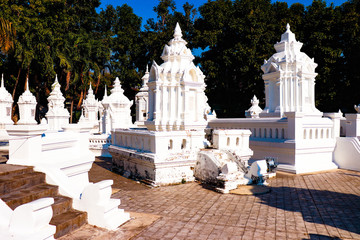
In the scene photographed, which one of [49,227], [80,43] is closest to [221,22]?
[80,43]

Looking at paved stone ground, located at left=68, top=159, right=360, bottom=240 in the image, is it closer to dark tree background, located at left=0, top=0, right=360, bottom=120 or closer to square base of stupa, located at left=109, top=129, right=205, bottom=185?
square base of stupa, located at left=109, top=129, right=205, bottom=185

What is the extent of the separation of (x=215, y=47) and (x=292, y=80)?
1844 centimetres

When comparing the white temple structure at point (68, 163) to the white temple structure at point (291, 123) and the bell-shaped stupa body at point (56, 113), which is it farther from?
the bell-shaped stupa body at point (56, 113)

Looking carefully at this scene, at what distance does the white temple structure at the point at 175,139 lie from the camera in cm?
895

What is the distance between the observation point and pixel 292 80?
15.1m

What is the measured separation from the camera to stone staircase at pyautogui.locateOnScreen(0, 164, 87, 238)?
180 inches

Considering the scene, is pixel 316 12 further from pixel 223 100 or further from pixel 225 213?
pixel 225 213

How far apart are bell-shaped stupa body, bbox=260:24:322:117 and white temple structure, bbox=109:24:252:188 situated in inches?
205

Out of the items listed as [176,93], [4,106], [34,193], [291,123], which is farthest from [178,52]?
[4,106]

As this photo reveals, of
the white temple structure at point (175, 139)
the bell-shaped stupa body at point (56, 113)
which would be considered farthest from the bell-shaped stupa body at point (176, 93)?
the bell-shaped stupa body at point (56, 113)

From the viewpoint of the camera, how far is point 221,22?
3106 centimetres

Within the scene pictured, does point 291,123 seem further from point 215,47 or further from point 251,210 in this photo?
point 215,47

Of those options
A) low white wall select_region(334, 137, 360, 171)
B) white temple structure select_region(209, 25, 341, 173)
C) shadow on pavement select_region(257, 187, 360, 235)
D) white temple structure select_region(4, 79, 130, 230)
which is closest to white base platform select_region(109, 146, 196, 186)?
shadow on pavement select_region(257, 187, 360, 235)

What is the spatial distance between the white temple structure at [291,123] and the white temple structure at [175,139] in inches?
88.8
